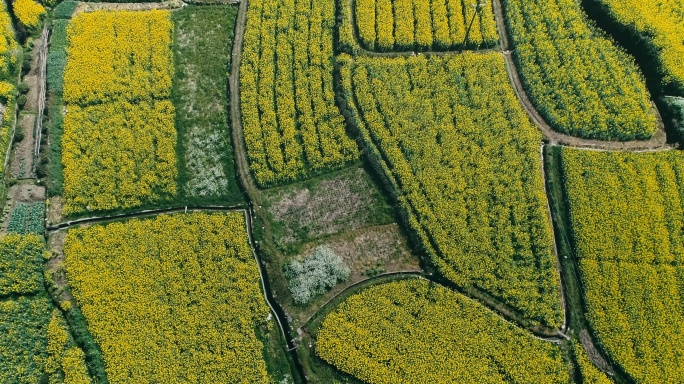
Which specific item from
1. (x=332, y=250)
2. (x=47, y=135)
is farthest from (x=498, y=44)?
(x=47, y=135)

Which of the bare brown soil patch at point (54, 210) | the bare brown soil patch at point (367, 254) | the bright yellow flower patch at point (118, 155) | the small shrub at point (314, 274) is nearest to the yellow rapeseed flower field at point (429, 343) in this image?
the bare brown soil patch at point (367, 254)

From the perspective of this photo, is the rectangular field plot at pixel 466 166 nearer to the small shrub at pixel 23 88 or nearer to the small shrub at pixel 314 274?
the small shrub at pixel 314 274

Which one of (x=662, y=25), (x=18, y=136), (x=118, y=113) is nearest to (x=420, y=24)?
(x=662, y=25)

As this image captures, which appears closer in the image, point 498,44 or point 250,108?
point 250,108

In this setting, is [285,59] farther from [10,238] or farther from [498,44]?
[10,238]

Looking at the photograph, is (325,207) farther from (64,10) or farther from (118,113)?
(64,10)

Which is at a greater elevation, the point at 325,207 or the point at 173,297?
the point at 325,207
